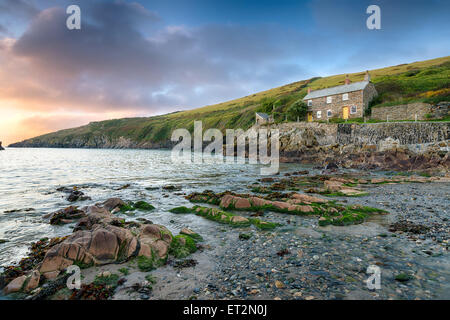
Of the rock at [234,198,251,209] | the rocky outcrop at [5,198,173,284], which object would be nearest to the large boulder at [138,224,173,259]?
the rocky outcrop at [5,198,173,284]

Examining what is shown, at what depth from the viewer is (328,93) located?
66250mm

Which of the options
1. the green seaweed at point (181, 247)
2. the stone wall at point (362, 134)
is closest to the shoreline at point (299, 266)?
the green seaweed at point (181, 247)

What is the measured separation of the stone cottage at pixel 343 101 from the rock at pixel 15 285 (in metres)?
69.5

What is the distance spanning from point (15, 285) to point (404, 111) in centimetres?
6769

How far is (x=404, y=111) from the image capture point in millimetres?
51062

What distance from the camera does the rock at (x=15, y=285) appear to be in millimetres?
6316

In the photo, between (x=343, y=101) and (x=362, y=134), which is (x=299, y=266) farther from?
(x=343, y=101)

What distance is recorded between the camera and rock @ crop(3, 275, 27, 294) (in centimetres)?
632

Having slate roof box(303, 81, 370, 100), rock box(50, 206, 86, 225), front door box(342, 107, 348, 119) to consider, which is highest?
slate roof box(303, 81, 370, 100)

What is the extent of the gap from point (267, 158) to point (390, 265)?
51854 mm

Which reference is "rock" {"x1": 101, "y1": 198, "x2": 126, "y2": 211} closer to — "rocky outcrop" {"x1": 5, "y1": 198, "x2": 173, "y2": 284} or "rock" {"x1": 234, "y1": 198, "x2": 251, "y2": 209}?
"rocky outcrop" {"x1": 5, "y1": 198, "x2": 173, "y2": 284}

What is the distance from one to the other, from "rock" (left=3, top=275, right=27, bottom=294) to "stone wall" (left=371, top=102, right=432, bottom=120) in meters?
65.6
